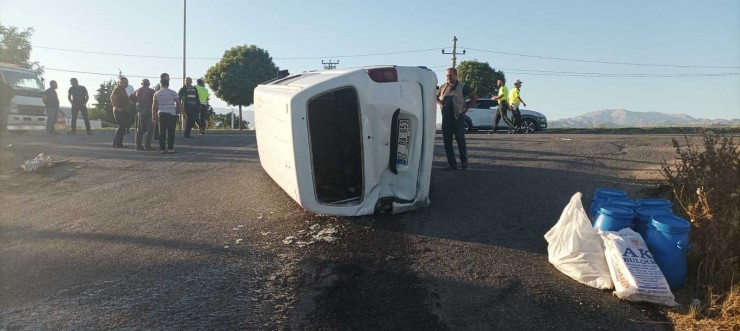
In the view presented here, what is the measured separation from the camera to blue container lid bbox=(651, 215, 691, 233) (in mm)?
3916

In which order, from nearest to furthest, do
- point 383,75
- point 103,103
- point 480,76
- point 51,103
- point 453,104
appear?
point 383,75 → point 453,104 → point 51,103 → point 480,76 → point 103,103

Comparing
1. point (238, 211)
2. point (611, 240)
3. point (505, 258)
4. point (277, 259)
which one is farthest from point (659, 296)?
point (238, 211)

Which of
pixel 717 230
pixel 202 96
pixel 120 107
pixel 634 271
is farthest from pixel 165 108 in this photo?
pixel 717 230

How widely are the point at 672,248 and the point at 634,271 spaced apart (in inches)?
17.4

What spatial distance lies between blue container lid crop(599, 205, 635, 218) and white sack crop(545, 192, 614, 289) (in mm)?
256

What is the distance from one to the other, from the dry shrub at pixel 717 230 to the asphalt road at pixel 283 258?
48 cm

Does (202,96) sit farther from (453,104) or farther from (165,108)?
(453,104)

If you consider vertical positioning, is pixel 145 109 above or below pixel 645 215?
above

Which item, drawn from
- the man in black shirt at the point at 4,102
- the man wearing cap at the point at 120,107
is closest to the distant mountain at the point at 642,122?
the man wearing cap at the point at 120,107

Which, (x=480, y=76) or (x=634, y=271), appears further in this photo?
(x=480, y=76)

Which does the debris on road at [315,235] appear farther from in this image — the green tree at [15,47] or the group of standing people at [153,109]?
the green tree at [15,47]

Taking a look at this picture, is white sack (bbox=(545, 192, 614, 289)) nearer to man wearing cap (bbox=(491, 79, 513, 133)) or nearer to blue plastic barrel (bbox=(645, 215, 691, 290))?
blue plastic barrel (bbox=(645, 215, 691, 290))

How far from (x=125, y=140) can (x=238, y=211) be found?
9950 mm

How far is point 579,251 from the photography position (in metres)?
4.14
